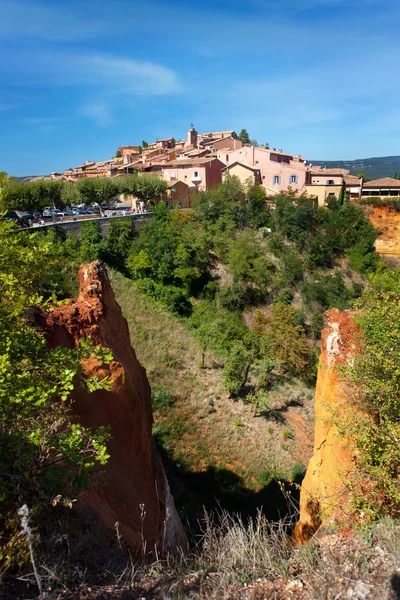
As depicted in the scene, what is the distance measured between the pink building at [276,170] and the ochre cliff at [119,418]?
37.1 metres

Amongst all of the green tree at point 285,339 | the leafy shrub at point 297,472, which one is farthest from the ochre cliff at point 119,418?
the green tree at point 285,339

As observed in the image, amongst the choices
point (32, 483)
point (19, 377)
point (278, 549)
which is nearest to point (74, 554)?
point (32, 483)

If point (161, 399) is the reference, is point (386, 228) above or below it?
above

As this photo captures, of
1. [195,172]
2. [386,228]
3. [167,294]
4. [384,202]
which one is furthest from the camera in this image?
[195,172]

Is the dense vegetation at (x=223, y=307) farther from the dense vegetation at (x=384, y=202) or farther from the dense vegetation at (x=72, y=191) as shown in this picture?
the dense vegetation at (x=72, y=191)

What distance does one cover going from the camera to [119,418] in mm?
9930

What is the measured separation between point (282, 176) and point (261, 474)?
3765 cm

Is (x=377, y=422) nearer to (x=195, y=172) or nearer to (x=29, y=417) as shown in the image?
(x=29, y=417)

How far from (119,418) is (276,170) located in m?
42.2

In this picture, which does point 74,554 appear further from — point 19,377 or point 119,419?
point 119,419

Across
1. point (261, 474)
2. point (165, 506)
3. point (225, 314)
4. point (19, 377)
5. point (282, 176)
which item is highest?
point (282, 176)

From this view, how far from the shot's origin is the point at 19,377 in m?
5.27

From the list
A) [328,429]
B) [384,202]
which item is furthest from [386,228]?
[328,429]

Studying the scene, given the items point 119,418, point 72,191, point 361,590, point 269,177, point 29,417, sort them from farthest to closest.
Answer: point 269,177, point 72,191, point 119,418, point 29,417, point 361,590
